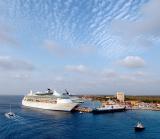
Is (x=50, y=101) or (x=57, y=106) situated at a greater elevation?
(x=50, y=101)

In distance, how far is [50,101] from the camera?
138m

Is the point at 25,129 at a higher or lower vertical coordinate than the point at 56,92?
lower

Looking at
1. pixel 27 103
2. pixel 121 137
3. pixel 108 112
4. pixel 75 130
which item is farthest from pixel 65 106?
pixel 121 137

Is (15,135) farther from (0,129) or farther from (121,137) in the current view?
(121,137)

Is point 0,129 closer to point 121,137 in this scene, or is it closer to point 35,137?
point 35,137

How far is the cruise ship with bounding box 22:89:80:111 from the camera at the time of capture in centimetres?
12725

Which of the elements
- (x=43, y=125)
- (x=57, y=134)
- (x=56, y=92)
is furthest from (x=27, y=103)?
(x=57, y=134)

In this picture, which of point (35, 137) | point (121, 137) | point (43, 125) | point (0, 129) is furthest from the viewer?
point (43, 125)

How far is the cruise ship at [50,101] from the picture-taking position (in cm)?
12725

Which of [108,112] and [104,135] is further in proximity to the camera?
[108,112]

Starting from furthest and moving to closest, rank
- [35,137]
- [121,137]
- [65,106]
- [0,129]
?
[65,106]
[0,129]
[121,137]
[35,137]

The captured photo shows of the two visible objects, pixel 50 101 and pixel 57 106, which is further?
pixel 50 101

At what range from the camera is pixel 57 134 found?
66.3 meters

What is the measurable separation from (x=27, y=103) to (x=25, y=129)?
88.6m
